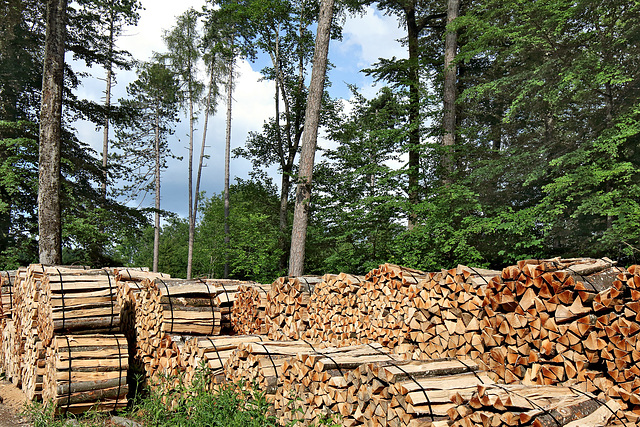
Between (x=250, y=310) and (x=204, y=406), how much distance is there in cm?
223

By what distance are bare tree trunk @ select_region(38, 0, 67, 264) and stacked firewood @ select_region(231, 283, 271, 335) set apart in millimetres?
5729

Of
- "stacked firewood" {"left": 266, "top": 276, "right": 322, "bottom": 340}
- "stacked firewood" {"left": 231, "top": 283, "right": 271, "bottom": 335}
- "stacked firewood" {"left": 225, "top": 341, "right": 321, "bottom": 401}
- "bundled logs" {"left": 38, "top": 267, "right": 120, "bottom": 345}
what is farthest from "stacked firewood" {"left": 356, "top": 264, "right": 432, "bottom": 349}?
"bundled logs" {"left": 38, "top": 267, "right": 120, "bottom": 345}

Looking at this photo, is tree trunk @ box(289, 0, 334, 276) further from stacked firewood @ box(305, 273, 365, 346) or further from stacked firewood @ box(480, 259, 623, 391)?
stacked firewood @ box(480, 259, 623, 391)

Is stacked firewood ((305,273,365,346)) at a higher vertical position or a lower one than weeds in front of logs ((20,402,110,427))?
higher

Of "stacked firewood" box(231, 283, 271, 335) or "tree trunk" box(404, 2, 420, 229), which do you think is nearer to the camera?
"stacked firewood" box(231, 283, 271, 335)

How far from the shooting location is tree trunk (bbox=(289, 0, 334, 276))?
8.93 meters

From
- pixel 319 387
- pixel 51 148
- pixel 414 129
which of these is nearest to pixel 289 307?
pixel 319 387

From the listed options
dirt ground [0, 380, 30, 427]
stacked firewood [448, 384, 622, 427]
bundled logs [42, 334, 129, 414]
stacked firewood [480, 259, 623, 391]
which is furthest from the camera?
dirt ground [0, 380, 30, 427]

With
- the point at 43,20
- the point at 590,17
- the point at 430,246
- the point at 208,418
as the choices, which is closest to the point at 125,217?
the point at 43,20

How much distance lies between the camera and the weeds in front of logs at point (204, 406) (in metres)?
4.09

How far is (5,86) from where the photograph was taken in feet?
48.7

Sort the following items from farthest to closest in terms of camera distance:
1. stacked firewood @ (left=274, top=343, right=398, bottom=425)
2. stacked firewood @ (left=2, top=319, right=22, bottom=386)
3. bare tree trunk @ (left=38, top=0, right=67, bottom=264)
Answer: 1. bare tree trunk @ (left=38, top=0, right=67, bottom=264)
2. stacked firewood @ (left=2, top=319, right=22, bottom=386)
3. stacked firewood @ (left=274, top=343, right=398, bottom=425)

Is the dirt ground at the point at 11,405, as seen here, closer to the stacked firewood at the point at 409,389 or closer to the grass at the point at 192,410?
the grass at the point at 192,410

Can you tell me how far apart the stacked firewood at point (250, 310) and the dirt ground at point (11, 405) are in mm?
2945
